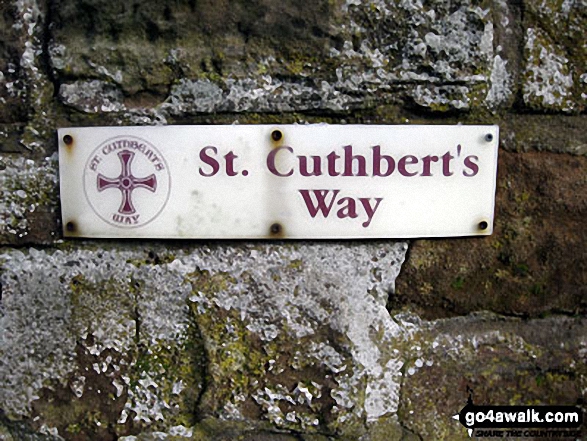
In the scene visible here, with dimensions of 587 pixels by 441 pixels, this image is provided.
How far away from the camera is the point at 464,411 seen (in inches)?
28.3

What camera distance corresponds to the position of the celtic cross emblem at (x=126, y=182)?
0.68 m

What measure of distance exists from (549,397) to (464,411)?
112mm

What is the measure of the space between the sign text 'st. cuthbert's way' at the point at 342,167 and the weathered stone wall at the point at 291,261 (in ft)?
0.14

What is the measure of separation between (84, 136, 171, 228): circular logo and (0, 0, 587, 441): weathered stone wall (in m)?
0.03

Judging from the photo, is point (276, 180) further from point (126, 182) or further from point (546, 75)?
point (546, 75)

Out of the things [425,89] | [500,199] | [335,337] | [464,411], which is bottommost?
[464,411]

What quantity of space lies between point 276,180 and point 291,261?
0.10 meters

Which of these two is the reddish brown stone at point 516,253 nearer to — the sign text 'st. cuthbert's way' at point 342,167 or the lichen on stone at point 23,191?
the sign text 'st. cuthbert's way' at point 342,167

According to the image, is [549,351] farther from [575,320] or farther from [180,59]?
[180,59]

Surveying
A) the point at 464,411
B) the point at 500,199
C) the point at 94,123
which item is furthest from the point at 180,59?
the point at 464,411

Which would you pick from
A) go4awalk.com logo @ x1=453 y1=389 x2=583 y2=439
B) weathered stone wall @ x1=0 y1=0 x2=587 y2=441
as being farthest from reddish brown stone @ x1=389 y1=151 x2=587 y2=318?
go4awalk.com logo @ x1=453 y1=389 x2=583 y2=439

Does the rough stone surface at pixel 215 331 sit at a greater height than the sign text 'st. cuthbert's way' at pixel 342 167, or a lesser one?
lesser

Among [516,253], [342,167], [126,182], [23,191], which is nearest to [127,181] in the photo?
[126,182]

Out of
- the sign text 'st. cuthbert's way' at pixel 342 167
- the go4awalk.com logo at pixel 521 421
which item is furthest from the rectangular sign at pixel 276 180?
the go4awalk.com logo at pixel 521 421
